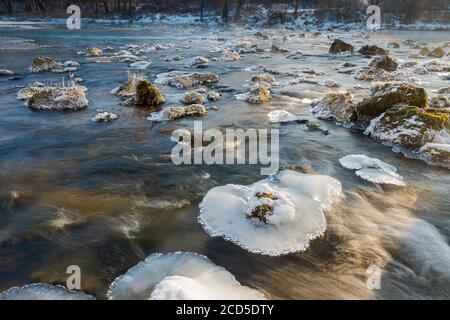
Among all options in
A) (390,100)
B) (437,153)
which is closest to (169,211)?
(437,153)

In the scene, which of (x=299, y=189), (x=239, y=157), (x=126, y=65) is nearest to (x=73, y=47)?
(x=126, y=65)

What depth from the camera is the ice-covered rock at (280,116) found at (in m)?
9.70

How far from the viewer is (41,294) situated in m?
3.61

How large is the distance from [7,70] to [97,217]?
15080mm

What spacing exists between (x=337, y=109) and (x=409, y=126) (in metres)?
2.44

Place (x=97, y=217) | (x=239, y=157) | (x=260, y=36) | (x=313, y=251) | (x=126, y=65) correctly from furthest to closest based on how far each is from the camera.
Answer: (x=260, y=36) → (x=126, y=65) → (x=239, y=157) → (x=97, y=217) → (x=313, y=251)

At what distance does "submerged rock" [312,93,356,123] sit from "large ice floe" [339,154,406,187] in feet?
8.50

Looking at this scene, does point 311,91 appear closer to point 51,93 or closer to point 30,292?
point 51,93

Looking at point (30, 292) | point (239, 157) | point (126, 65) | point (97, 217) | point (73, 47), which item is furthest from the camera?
point (73, 47)

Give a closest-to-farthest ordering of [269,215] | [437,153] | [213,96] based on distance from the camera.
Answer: [269,215], [437,153], [213,96]

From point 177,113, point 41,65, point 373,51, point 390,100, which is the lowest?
point 177,113

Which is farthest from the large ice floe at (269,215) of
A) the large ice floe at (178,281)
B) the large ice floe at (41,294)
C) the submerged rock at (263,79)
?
the submerged rock at (263,79)

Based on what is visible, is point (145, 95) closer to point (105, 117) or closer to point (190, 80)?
point (105, 117)

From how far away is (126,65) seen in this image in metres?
18.6
